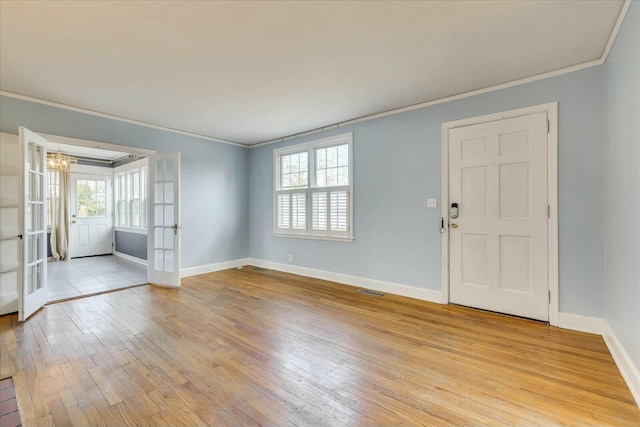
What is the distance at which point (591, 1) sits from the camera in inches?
76.9

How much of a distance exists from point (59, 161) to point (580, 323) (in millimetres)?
9127

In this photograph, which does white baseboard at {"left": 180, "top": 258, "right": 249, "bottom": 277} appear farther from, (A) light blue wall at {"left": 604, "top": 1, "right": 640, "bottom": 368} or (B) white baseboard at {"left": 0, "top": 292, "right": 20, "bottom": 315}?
(A) light blue wall at {"left": 604, "top": 1, "right": 640, "bottom": 368}

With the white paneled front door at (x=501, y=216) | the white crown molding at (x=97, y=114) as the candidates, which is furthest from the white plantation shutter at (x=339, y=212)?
the white crown molding at (x=97, y=114)

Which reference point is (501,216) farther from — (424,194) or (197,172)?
(197,172)

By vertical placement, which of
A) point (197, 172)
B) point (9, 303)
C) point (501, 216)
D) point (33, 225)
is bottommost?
point (9, 303)

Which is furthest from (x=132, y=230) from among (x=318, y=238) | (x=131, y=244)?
(x=318, y=238)

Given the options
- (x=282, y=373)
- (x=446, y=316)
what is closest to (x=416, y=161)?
(x=446, y=316)

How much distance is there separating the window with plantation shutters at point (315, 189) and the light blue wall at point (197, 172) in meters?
0.91

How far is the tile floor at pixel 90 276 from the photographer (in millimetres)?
4328

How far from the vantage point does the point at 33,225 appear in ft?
11.2

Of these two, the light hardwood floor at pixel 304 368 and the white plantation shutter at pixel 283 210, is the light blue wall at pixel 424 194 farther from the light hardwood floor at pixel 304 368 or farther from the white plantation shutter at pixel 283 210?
the light hardwood floor at pixel 304 368

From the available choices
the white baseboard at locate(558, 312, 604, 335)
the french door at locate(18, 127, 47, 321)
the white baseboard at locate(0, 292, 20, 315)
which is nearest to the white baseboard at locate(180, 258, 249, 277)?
the french door at locate(18, 127, 47, 321)

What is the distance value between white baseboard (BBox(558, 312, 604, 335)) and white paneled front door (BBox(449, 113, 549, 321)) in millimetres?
141

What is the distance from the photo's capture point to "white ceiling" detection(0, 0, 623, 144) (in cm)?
204
